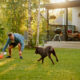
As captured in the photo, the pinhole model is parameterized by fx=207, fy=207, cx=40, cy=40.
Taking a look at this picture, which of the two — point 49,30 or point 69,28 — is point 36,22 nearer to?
point 49,30

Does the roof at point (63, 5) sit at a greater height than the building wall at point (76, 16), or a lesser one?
greater

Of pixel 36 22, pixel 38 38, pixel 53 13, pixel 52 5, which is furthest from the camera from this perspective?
pixel 53 13

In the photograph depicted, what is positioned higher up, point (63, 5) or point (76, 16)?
point (63, 5)

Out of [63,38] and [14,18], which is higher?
[14,18]

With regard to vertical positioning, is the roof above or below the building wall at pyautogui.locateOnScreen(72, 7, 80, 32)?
above

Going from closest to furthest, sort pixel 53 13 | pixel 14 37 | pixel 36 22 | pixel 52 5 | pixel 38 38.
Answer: pixel 14 37 → pixel 38 38 → pixel 36 22 → pixel 52 5 → pixel 53 13

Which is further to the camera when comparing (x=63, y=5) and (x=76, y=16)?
(x=76, y=16)

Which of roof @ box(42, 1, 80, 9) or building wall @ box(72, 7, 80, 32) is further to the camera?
building wall @ box(72, 7, 80, 32)

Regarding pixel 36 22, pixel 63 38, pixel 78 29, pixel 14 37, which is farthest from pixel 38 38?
pixel 14 37

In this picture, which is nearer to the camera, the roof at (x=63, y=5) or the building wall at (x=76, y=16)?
the roof at (x=63, y=5)

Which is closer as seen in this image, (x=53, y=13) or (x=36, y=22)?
(x=36, y=22)

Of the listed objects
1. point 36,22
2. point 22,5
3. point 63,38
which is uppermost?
point 22,5

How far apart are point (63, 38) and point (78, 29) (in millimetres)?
1532

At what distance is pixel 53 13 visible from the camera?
17.1 m
